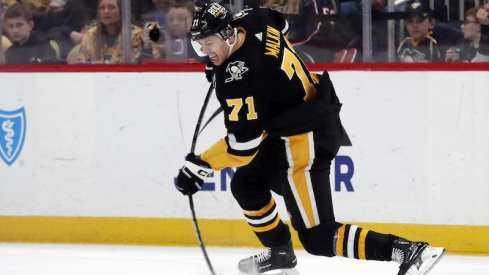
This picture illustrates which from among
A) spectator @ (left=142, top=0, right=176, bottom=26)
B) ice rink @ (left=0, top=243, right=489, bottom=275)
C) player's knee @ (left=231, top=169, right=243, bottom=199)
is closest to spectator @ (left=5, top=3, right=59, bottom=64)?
spectator @ (left=142, top=0, right=176, bottom=26)

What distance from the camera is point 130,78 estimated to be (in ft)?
14.7

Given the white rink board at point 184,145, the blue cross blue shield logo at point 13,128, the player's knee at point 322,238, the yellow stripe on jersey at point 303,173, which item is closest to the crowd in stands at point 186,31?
the white rink board at point 184,145

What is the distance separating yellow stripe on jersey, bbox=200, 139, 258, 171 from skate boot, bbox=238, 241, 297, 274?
2.17 ft

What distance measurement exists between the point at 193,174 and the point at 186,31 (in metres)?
1.57

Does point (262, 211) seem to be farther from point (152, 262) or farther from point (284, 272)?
point (152, 262)

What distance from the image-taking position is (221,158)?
3.09m

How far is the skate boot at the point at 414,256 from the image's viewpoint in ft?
10.0

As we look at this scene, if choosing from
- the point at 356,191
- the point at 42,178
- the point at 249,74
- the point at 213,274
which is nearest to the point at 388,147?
the point at 356,191

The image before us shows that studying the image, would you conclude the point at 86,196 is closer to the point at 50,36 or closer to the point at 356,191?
the point at 50,36

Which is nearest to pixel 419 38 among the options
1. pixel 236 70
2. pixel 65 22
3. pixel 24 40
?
pixel 236 70

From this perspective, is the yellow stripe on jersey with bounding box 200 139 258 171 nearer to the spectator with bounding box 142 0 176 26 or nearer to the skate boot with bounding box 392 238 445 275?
the skate boot with bounding box 392 238 445 275

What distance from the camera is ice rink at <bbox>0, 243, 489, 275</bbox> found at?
388 cm

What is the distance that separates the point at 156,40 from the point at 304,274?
156 cm

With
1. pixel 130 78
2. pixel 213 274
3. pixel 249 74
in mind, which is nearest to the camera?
pixel 249 74
